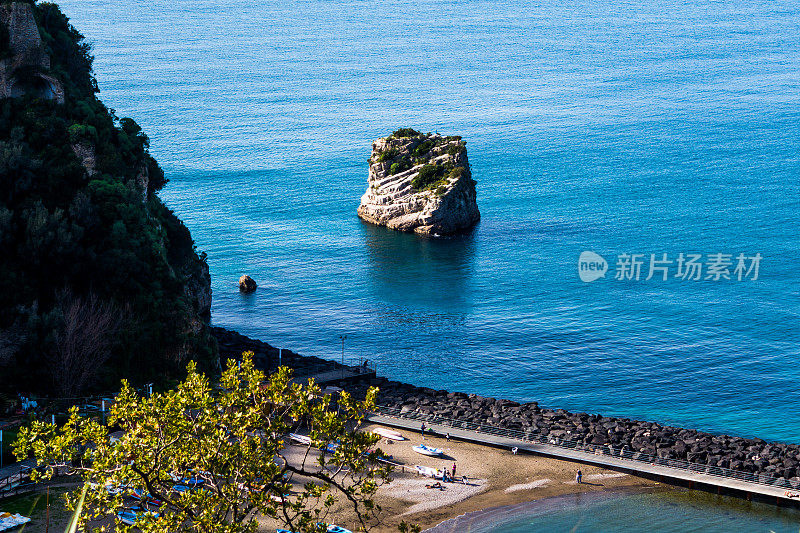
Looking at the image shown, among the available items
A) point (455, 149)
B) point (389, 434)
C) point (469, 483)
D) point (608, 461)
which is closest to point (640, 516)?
point (608, 461)

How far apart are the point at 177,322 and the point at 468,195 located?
2665 inches

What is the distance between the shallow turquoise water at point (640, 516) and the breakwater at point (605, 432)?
4104 mm

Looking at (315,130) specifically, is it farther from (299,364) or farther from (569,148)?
(299,364)

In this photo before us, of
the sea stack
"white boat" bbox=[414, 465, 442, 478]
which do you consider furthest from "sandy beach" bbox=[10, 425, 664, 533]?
the sea stack

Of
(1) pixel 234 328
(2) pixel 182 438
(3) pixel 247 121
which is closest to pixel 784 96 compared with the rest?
(3) pixel 247 121

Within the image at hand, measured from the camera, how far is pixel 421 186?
443ft

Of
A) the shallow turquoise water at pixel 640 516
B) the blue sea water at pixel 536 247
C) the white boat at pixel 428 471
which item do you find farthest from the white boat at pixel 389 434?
the blue sea water at pixel 536 247

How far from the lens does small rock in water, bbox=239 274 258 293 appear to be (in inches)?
4441

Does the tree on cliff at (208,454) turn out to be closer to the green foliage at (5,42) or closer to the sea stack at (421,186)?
the green foliage at (5,42)

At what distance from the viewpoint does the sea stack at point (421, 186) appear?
435ft

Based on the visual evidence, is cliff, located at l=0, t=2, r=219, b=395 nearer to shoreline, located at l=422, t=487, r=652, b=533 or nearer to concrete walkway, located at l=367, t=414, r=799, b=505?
concrete walkway, located at l=367, t=414, r=799, b=505

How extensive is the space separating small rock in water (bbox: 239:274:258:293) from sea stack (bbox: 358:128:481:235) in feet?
94.3

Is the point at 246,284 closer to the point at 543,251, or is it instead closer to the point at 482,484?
the point at 543,251

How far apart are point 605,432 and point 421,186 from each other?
225ft
